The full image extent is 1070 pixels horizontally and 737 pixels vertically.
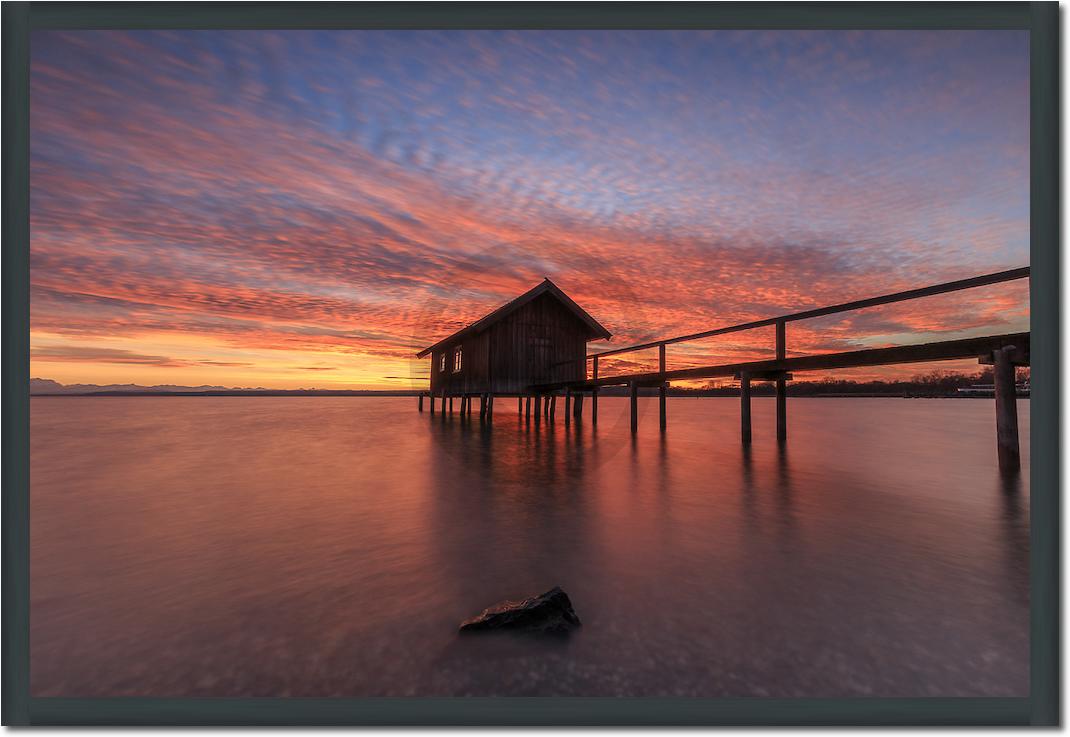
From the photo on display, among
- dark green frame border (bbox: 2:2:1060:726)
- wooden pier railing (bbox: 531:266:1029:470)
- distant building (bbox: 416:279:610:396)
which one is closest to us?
dark green frame border (bbox: 2:2:1060:726)

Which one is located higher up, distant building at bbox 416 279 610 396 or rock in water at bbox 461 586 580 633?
distant building at bbox 416 279 610 396

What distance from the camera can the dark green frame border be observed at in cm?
224

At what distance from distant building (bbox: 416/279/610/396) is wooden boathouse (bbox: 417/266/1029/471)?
5 centimetres

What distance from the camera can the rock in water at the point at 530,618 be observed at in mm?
3111

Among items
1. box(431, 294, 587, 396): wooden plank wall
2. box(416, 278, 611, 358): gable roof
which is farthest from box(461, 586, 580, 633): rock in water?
box(431, 294, 587, 396): wooden plank wall

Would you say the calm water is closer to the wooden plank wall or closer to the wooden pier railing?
the wooden pier railing

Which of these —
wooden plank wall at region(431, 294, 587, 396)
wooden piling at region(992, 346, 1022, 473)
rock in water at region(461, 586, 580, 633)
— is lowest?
rock in water at region(461, 586, 580, 633)

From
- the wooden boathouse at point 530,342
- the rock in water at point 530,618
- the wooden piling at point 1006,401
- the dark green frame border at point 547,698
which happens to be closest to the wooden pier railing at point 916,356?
the wooden piling at point 1006,401

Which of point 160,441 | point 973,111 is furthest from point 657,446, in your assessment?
point 160,441

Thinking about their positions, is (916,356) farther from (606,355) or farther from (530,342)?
(530,342)

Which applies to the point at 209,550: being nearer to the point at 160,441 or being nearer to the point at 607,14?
the point at 607,14

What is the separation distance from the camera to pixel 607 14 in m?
2.57

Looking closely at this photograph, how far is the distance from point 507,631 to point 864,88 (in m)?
4.57

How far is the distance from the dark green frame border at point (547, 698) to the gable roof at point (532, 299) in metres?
18.2
